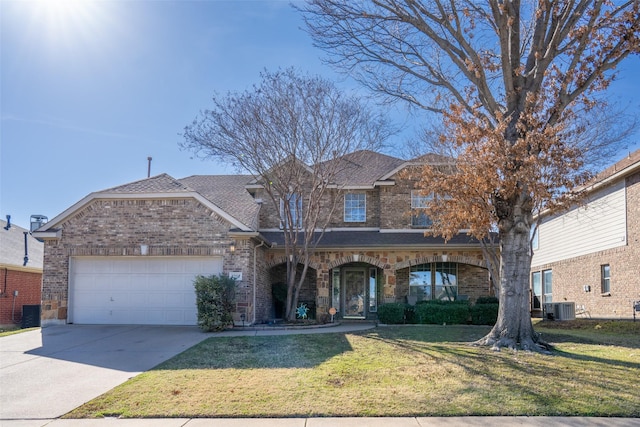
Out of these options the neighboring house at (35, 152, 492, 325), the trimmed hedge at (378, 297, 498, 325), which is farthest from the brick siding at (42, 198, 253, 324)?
the trimmed hedge at (378, 297, 498, 325)

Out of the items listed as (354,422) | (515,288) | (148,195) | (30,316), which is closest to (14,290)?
(30,316)

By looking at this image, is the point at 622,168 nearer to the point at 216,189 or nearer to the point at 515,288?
the point at 515,288

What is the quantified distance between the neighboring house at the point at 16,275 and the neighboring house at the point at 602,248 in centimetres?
2218

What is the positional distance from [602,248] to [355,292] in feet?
30.4

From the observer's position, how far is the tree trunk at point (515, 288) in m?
11.3

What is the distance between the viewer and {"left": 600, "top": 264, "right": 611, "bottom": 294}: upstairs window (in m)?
18.8

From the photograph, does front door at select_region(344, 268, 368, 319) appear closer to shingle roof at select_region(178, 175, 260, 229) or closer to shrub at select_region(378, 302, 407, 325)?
shrub at select_region(378, 302, 407, 325)

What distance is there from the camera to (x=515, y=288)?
11.4 metres

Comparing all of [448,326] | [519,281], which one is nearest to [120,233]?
[448,326]

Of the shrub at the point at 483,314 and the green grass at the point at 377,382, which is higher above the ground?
the shrub at the point at 483,314

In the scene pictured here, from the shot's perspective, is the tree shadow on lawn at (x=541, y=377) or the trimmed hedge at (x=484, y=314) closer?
the tree shadow on lawn at (x=541, y=377)

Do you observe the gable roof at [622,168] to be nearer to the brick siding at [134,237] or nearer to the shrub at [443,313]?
the shrub at [443,313]

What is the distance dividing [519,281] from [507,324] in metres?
0.96

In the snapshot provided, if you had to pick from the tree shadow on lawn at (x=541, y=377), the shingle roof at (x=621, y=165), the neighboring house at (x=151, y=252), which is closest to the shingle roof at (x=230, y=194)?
the neighboring house at (x=151, y=252)
